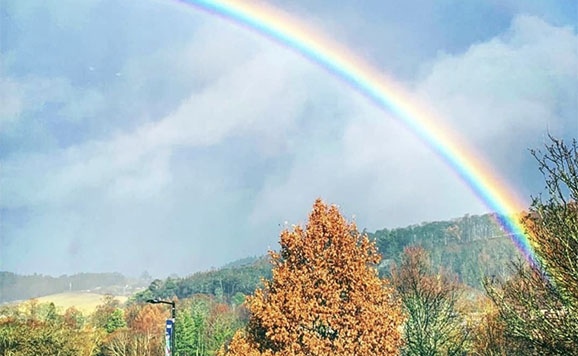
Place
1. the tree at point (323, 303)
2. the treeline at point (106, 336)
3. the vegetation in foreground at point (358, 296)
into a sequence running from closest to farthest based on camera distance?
1. the vegetation in foreground at point (358, 296)
2. the tree at point (323, 303)
3. the treeline at point (106, 336)

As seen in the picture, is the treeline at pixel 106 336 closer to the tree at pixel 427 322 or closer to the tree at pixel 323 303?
the tree at pixel 427 322

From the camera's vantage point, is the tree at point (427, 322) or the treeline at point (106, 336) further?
the treeline at point (106, 336)

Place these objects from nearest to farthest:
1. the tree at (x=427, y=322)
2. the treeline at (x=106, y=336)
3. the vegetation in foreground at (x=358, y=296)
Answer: the vegetation in foreground at (x=358, y=296) → the tree at (x=427, y=322) → the treeline at (x=106, y=336)

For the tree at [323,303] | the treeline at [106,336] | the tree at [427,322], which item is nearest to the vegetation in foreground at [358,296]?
the tree at [323,303]

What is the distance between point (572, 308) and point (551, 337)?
1.02m

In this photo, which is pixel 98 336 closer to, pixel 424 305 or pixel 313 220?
pixel 424 305

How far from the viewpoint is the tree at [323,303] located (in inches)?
886

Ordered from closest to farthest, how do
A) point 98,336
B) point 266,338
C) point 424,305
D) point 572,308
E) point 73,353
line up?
1. point 572,308
2. point 266,338
3. point 424,305
4. point 73,353
5. point 98,336

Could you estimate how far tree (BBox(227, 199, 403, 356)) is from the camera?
73.8 feet

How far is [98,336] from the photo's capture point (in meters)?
80.7

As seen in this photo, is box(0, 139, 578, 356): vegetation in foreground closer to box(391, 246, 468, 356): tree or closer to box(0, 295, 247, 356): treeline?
box(391, 246, 468, 356): tree

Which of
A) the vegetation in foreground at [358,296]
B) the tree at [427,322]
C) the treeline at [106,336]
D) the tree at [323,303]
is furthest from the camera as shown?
the treeline at [106,336]

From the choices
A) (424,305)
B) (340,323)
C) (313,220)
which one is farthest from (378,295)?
(424,305)

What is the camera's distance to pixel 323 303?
75.7 ft
